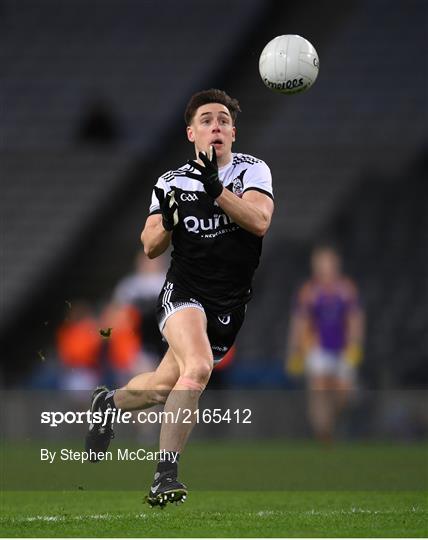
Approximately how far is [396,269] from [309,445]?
17.6 feet

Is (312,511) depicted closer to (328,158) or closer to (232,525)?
(232,525)

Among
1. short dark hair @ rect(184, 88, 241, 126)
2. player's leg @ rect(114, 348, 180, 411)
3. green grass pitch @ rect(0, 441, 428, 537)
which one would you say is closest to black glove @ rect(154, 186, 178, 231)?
short dark hair @ rect(184, 88, 241, 126)

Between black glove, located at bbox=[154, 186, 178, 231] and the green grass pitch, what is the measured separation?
1.55m

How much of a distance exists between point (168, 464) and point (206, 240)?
52.7 inches

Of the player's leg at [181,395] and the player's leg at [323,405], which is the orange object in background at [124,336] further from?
the player's leg at [181,395]

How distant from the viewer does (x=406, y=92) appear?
22719 millimetres

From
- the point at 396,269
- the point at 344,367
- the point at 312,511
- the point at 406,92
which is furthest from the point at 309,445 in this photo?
the point at 406,92

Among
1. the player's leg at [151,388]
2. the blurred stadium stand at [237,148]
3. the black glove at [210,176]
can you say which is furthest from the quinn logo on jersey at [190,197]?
the blurred stadium stand at [237,148]

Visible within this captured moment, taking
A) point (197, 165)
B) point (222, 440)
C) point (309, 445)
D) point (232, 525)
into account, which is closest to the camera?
point (232, 525)

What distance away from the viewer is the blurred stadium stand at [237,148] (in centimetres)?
1909

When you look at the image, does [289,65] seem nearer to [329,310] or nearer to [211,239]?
[211,239]

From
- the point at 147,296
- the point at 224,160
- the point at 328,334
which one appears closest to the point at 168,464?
the point at 224,160

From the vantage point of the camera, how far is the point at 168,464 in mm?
6918

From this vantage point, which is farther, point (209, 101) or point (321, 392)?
point (321, 392)
